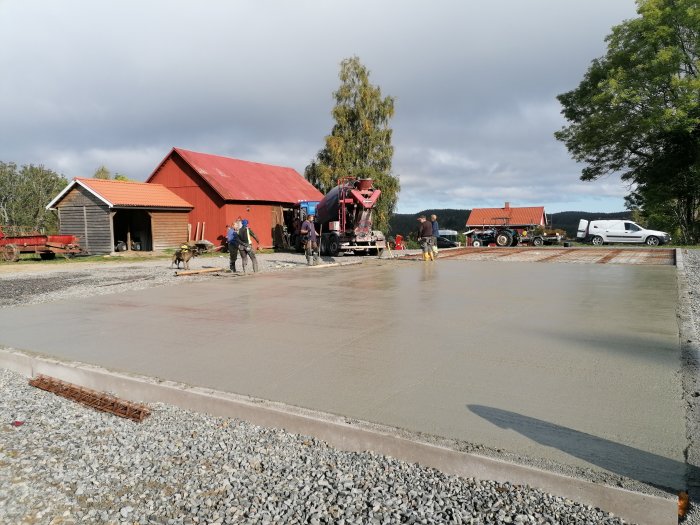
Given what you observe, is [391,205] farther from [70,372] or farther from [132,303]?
[70,372]

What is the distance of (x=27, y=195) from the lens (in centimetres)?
4859

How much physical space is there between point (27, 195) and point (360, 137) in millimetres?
32323

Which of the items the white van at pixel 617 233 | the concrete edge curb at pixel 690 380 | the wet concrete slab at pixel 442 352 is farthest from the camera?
the white van at pixel 617 233

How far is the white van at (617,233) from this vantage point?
33688 mm

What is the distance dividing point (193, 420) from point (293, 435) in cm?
103

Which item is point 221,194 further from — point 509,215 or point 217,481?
point 509,215

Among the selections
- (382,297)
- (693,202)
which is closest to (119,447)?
(382,297)

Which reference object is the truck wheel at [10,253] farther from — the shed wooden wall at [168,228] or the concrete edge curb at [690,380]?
the concrete edge curb at [690,380]

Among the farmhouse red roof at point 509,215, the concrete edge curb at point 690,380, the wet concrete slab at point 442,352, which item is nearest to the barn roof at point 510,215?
the farmhouse red roof at point 509,215

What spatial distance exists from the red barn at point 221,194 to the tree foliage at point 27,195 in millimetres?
22339

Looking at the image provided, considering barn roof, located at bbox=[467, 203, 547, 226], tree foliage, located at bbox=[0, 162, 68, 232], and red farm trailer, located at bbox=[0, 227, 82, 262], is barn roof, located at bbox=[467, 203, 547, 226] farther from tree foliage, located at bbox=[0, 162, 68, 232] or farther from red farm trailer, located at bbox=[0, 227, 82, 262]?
red farm trailer, located at bbox=[0, 227, 82, 262]

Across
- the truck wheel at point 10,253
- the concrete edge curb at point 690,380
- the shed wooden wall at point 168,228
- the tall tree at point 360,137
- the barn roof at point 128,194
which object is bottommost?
the concrete edge curb at point 690,380

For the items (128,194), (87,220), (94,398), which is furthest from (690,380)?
(87,220)

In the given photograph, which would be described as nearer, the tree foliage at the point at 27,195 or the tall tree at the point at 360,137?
the tall tree at the point at 360,137
